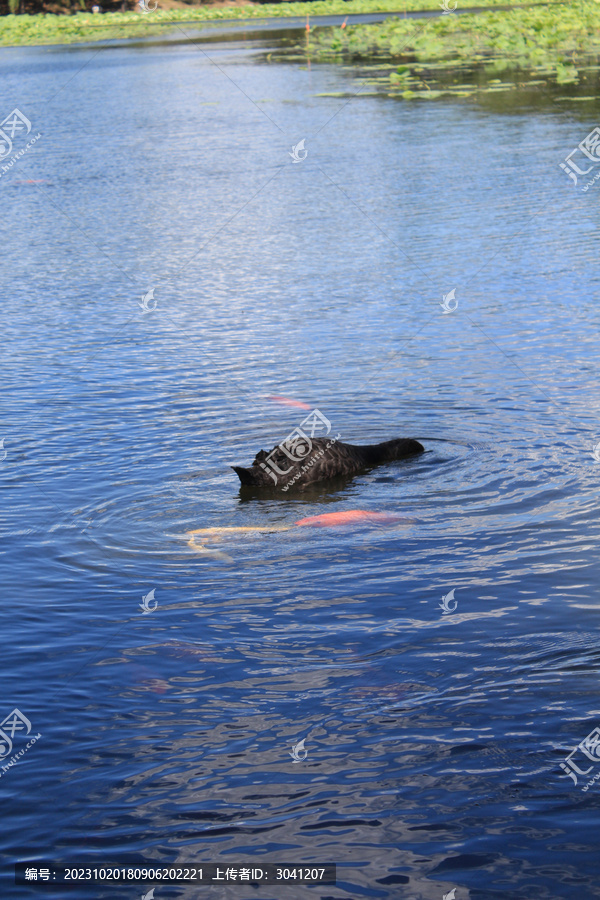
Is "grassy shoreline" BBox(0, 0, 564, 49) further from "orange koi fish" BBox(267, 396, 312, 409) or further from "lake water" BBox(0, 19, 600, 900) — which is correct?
"orange koi fish" BBox(267, 396, 312, 409)

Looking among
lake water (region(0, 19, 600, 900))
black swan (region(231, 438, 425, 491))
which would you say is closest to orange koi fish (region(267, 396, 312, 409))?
lake water (region(0, 19, 600, 900))

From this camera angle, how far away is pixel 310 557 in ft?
26.9

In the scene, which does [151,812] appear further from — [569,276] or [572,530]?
[569,276]

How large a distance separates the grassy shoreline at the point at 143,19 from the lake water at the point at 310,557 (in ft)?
219

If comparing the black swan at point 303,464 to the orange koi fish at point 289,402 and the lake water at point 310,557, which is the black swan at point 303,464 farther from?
the orange koi fish at point 289,402

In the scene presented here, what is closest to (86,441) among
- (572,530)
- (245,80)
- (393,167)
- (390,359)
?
(390,359)

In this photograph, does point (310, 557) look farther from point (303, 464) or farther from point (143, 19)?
point (143, 19)

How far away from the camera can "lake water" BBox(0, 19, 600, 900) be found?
16.9 ft
